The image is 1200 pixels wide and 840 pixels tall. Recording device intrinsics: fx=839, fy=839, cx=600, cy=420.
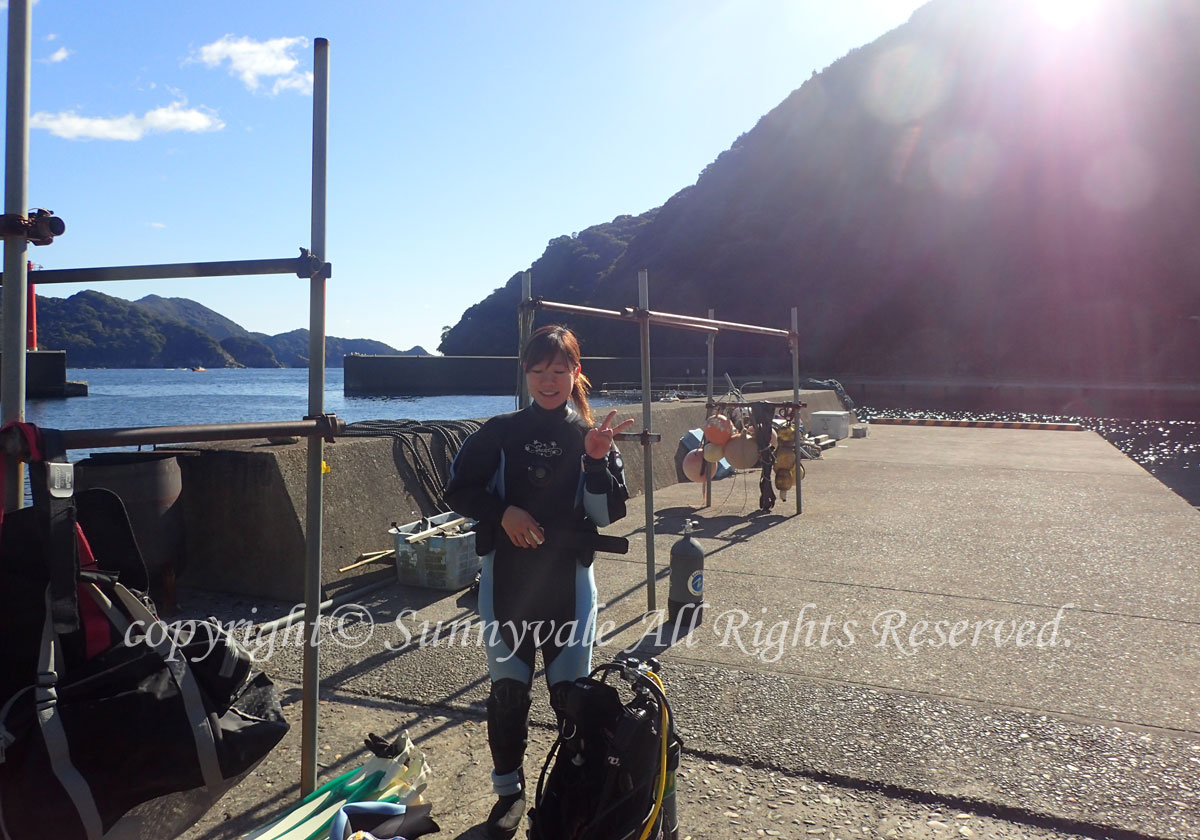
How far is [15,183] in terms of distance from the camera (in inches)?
84.4

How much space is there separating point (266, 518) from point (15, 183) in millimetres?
3133

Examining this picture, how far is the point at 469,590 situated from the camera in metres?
5.16

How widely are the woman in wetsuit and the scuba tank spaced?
1.83 metres

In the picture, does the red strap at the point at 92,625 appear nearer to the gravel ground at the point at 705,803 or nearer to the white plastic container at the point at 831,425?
the gravel ground at the point at 705,803

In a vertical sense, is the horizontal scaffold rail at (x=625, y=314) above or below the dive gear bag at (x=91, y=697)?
above

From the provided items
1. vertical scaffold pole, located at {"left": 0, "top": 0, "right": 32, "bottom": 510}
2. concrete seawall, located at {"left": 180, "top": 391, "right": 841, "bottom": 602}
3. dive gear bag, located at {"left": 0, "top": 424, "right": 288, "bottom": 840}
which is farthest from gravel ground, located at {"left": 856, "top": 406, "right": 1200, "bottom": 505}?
vertical scaffold pole, located at {"left": 0, "top": 0, "right": 32, "bottom": 510}

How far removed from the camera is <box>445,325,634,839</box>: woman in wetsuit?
2781 millimetres

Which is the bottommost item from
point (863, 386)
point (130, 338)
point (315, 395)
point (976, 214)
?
point (315, 395)

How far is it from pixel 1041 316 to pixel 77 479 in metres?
77.8

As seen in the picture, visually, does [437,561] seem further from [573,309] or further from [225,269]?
[225,269]

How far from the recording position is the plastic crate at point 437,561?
5293 millimetres

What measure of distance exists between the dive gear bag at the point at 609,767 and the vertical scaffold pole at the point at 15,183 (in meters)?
1.59

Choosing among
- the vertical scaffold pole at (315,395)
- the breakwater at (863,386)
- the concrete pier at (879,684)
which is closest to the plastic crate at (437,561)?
the concrete pier at (879,684)

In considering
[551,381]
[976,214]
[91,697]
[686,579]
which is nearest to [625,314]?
[686,579]
